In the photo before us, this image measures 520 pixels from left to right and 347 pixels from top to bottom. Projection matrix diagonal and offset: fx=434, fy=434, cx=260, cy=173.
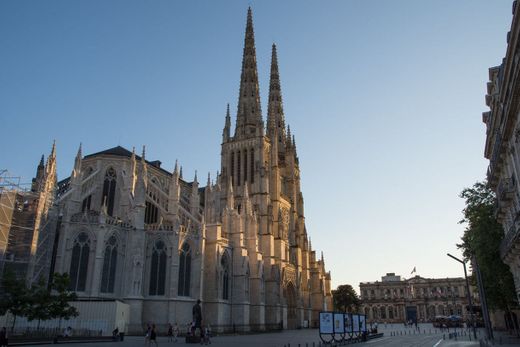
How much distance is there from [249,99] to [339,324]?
162 ft

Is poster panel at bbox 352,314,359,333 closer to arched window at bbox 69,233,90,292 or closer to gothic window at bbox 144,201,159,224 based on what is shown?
arched window at bbox 69,233,90,292

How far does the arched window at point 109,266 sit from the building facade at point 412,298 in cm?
9471

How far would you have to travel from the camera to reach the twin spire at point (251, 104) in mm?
67250

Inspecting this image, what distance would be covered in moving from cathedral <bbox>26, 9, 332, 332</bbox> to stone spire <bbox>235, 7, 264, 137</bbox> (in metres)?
0.21

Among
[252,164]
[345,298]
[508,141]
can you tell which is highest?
[252,164]

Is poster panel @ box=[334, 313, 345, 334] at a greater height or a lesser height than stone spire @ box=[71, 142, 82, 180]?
lesser

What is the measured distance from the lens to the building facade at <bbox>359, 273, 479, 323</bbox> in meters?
114

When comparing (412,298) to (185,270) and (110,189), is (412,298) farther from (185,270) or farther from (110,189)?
(110,189)

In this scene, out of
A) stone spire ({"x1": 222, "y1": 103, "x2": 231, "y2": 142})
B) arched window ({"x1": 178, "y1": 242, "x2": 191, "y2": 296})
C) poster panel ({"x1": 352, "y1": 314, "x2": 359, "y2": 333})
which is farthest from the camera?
stone spire ({"x1": 222, "y1": 103, "x2": 231, "y2": 142})

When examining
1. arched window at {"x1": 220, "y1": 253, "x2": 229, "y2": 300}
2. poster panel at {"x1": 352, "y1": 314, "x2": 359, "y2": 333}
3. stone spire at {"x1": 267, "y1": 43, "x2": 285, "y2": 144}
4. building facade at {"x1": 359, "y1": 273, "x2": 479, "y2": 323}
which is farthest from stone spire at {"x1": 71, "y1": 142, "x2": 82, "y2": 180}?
building facade at {"x1": 359, "y1": 273, "x2": 479, "y2": 323}

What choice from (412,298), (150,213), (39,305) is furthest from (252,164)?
(412,298)

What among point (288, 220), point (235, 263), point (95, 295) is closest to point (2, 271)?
point (95, 295)

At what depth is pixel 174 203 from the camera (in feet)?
132

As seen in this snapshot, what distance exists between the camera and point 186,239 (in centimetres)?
3928
